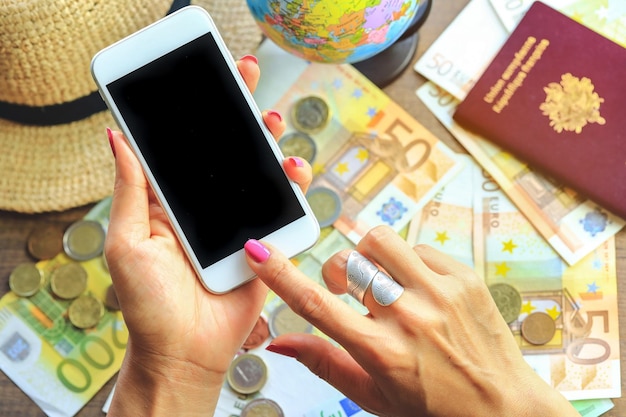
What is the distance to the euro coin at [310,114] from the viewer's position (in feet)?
3.04

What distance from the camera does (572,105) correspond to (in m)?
0.88

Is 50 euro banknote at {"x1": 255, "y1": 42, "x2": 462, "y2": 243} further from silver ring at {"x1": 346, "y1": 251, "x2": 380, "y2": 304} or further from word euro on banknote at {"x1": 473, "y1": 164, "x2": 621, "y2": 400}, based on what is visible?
silver ring at {"x1": 346, "y1": 251, "x2": 380, "y2": 304}

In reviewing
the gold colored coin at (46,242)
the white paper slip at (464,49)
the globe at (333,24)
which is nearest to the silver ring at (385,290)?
the globe at (333,24)

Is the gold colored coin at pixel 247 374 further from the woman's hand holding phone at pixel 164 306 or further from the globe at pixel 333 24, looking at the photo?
the globe at pixel 333 24

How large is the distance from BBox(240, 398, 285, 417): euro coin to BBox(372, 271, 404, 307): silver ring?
297 millimetres

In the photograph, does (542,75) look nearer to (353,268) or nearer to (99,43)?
(353,268)

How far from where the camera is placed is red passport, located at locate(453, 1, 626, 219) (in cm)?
86

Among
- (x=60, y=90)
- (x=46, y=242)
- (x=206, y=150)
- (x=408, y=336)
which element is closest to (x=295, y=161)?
(x=206, y=150)

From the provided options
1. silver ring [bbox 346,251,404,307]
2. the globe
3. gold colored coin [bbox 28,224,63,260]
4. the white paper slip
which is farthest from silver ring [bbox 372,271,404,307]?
gold colored coin [bbox 28,224,63,260]

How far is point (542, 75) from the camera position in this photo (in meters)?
0.89

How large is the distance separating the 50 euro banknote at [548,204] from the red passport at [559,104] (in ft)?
0.04

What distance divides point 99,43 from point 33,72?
80mm

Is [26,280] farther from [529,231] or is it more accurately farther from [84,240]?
[529,231]

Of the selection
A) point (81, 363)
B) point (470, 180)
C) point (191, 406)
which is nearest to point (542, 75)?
point (470, 180)
